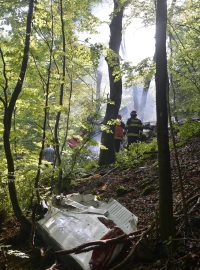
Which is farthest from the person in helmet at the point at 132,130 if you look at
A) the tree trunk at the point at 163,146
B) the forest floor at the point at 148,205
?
the tree trunk at the point at 163,146

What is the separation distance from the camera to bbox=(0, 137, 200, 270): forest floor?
410cm

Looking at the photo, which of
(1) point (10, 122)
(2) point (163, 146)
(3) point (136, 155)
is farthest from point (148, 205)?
(3) point (136, 155)

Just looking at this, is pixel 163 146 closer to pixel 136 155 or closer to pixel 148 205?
pixel 148 205

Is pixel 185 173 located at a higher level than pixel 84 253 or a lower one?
higher

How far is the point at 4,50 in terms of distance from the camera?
23.3ft

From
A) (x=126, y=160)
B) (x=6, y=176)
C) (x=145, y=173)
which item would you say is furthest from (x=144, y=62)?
(x=126, y=160)

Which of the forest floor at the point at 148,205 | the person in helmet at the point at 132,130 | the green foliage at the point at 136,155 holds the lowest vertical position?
the forest floor at the point at 148,205

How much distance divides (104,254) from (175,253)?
96 centimetres

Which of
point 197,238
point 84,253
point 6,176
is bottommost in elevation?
point 84,253

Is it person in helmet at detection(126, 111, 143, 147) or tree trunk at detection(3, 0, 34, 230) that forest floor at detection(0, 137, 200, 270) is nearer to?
tree trunk at detection(3, 0, 34, 230)

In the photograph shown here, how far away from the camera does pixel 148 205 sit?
6562 mm

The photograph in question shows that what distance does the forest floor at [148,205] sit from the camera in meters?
4.10

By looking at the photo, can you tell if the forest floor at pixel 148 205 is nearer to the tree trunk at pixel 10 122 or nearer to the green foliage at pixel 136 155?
the green foliage at pixel 136 155

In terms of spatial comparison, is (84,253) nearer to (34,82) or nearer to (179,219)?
(179,219)
